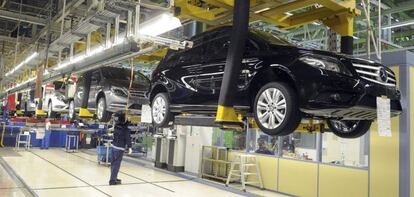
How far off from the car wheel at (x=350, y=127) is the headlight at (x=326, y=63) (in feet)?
3.04

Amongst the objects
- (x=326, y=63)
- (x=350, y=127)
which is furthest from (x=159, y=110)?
(x=326, y=63)

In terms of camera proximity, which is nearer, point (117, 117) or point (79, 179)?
point (117, 117)

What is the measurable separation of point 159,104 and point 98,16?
5.27 ft

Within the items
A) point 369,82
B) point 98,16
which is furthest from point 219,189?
point 369,82

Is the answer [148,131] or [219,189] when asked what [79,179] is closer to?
[219,189]

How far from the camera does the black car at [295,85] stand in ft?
10.5

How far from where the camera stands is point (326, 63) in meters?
3.30

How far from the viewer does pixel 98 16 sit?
549cm

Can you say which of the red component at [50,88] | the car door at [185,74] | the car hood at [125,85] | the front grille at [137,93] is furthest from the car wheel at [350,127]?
the red component at [50,88]

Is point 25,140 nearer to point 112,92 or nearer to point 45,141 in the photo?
point 45,141

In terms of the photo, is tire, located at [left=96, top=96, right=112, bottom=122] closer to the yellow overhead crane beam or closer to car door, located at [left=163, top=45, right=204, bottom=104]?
car door, located at [left=163, top=45, right=204, bottom=104]

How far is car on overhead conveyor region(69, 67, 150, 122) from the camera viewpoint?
7.46 metres

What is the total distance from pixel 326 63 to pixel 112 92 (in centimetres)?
517

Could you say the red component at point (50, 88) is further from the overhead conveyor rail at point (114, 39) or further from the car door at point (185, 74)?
the car door at point (185, 74)
